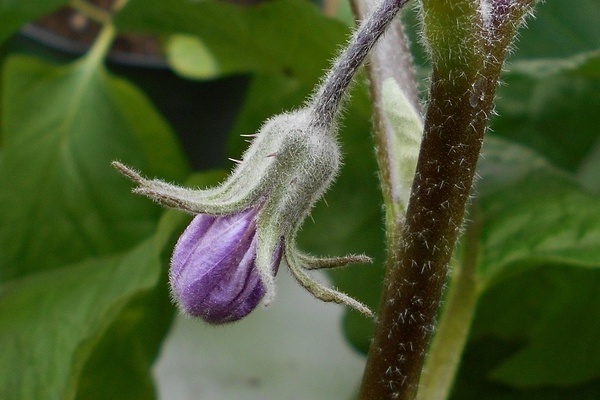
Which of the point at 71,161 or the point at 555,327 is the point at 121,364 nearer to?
the point at 71,161

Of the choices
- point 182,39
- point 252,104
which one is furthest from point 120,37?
point 252,104

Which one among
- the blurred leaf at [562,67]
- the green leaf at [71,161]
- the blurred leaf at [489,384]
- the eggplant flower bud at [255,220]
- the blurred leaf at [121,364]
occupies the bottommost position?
the blurred leaf at [121,364]

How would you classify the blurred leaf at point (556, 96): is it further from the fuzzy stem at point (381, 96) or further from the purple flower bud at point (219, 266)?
the purple flower bud at point (219, 266)

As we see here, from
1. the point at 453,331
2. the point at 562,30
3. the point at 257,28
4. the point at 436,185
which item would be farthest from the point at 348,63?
the point at 562,30

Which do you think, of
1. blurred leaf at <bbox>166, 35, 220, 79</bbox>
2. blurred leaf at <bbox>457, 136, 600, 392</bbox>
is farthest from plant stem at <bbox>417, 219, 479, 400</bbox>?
blurred leaf at <bbox>166, 35, 220, 79</bbox>

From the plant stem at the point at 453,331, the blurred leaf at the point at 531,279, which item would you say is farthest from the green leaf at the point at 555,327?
the plant stem at the point at 453,331
